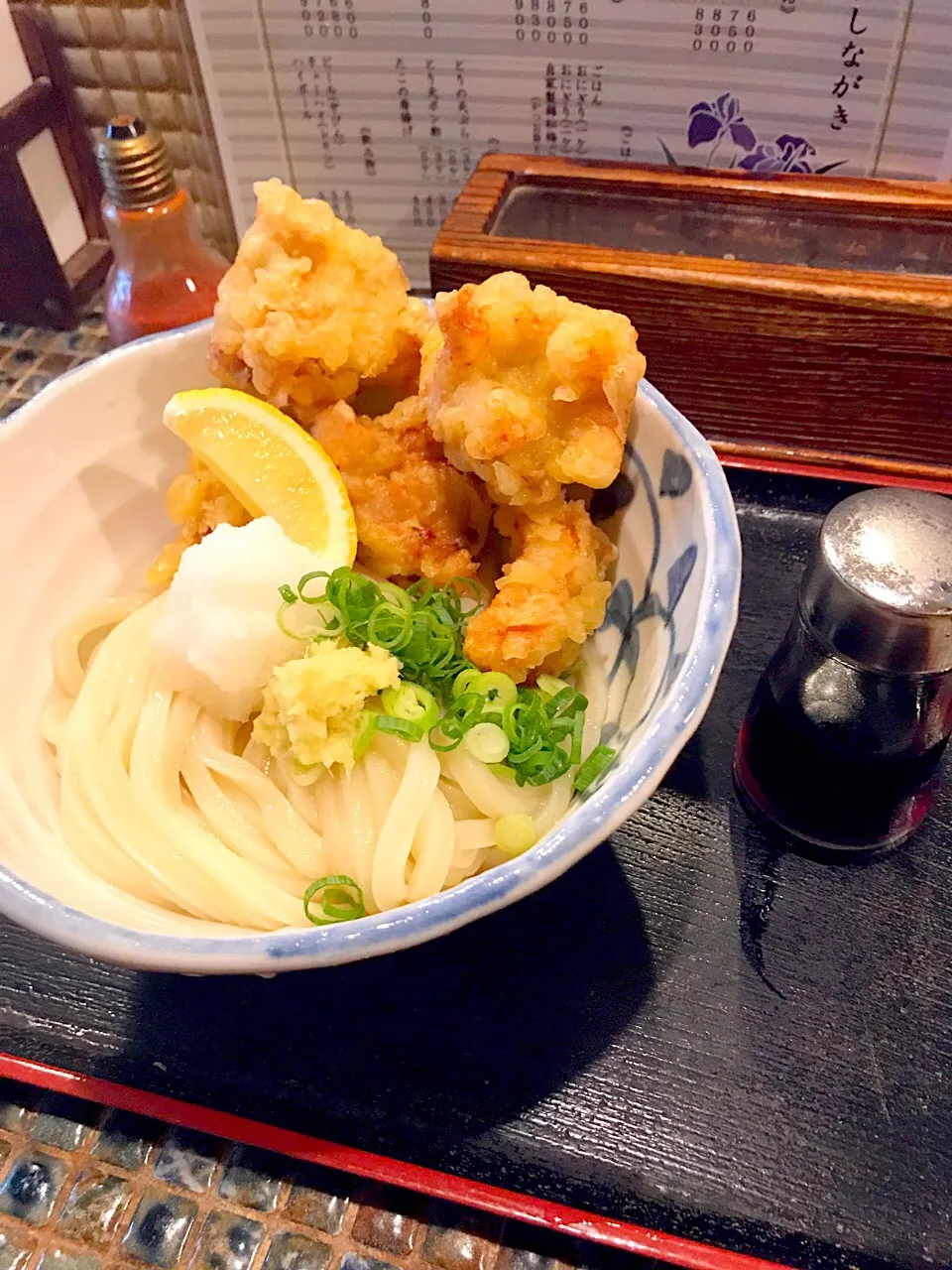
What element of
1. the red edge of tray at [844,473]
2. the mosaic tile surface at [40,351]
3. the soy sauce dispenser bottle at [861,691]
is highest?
the soy sauce dispenser bottle at [861,691]

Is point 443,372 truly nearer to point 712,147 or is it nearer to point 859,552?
point 859,552

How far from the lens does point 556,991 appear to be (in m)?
1.19

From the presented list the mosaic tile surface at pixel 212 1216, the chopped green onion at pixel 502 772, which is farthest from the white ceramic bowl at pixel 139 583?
the mosaic tile surface at pixel 212 1216

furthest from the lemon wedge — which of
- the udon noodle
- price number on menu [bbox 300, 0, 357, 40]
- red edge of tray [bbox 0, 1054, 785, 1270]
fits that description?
price number on menu [bbox 300, 0, 357, 40]

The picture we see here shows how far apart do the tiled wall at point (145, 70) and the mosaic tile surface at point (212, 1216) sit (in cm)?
207

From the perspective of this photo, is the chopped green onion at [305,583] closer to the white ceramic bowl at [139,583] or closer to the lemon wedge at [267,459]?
the lemon wedge at [267,459]

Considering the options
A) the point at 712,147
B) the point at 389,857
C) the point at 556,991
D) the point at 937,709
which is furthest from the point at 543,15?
the point at 556,991

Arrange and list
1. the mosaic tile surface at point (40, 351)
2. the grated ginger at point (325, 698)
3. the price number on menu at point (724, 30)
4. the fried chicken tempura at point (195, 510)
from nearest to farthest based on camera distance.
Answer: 1. the grated ginger at point (325, 698)
2. the fried chicken tempura at point (195, 510)
3. the price number on menu at point (724, 30)
4. the mosaic tile surface at point (40, 351)

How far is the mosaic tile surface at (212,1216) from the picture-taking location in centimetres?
106

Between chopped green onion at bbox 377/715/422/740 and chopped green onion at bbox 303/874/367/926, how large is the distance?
0.18m

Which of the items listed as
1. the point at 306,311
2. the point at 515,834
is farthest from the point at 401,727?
the point at 306,311

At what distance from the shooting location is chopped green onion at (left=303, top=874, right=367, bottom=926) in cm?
107

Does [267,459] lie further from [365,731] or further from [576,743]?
[576,743]

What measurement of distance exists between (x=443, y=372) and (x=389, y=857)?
626 millimetres
